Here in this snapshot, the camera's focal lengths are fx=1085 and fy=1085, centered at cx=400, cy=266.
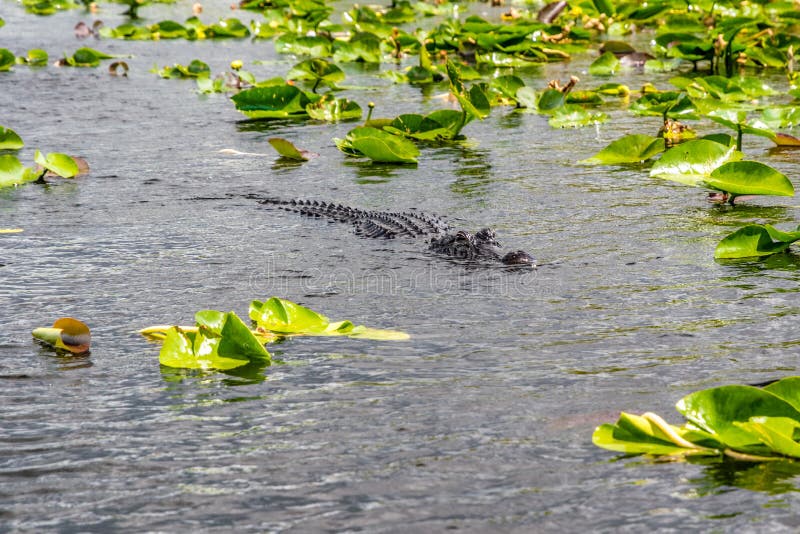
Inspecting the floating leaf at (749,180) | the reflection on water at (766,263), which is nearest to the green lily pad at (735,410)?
the reflection on water at (766,263)

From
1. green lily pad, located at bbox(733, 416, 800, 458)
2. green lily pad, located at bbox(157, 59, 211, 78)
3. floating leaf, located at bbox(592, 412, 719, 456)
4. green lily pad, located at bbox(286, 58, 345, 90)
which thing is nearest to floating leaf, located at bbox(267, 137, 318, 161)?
green lily pad, located at bbox(286, 58, 345, 90)

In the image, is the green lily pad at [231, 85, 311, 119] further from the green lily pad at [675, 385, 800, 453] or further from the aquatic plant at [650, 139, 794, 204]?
the green lily pad at [675, 385, 800, 453]

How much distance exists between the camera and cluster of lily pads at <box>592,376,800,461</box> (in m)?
3.07

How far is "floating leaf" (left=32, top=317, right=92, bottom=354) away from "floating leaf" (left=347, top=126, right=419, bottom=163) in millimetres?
3689

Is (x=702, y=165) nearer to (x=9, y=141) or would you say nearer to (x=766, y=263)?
(x=766, y=263)

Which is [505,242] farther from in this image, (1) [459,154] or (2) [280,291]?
(1) [459,154]

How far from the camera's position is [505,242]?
19.2 ft

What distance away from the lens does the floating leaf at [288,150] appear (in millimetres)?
7836

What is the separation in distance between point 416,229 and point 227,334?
86.4 inches

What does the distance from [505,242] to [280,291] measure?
55.3 inches

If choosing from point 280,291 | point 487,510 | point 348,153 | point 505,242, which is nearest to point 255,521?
point 487,510

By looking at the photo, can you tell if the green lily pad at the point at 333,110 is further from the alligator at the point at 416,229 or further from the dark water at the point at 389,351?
the alligator at the point at 416,229

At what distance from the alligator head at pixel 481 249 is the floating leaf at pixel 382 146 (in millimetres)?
2049

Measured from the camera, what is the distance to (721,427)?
3.12 meters
